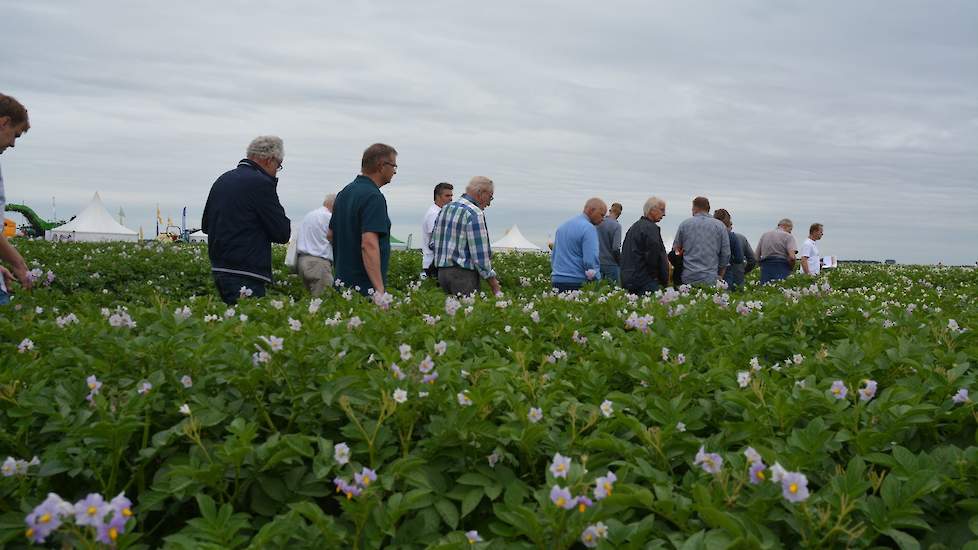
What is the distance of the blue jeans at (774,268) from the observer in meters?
14.3

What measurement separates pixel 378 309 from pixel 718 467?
2.98 metres

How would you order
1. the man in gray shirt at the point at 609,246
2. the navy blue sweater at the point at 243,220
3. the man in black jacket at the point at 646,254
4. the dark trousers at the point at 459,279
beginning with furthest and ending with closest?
the man in gray shirt at the point at 609,246 → the man in black jacket at the point at 646,254 → the dark trousers at the point at 459,279 → the navy blue sweater at the point at 243,220

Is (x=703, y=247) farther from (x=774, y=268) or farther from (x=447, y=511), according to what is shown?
(x=447, y=511)

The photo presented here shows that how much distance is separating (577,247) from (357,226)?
11.3 feet

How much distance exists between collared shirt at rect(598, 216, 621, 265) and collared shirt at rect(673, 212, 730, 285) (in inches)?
38.8

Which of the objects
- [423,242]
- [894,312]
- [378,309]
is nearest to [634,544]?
[378,309]

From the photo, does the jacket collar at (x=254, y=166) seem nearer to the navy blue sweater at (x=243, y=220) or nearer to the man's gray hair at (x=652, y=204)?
the navy blue sweater at (x=243, y=220)

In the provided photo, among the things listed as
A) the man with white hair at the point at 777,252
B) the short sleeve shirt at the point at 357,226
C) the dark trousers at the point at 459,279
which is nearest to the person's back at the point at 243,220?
the short sleeve shirt at the point at 357,226

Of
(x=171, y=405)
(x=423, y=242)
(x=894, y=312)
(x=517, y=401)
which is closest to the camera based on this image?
(x=517, y=401)

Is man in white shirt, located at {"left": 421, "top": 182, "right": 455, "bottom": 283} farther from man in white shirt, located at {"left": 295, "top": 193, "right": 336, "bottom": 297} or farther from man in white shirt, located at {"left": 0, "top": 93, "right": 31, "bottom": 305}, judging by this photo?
man in white shirt, located at {"left": 0, "top": 93, "right": 31, "bottom": 305}

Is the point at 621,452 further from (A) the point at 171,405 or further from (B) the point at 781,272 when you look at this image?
(B) the point at 781,272

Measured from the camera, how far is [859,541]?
6.77 ft

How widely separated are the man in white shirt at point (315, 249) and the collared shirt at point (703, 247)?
4947mm

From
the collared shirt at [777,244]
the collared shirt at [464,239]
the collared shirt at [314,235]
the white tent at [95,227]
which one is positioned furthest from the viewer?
the white tent at [95,227]
